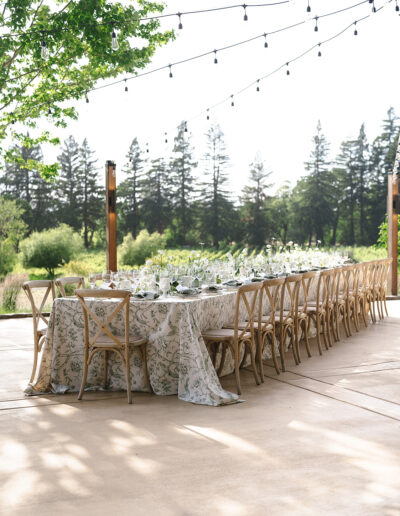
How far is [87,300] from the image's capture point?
4.89 meters

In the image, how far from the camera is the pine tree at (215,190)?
26047mm

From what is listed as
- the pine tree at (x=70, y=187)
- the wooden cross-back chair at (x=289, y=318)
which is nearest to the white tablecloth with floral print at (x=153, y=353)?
the wooden cross-back chair at (x=289, y=318)

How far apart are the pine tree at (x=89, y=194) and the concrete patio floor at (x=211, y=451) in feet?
61.7

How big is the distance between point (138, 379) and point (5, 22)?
6.74m

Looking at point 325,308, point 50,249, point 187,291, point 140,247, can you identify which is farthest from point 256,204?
point 187,291

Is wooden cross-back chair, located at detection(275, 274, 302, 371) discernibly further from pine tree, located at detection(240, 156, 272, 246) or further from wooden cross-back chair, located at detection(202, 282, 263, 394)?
pine tree, located at detection(240, 156, 272, 246)

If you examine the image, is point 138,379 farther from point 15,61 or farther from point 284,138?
point 284,138

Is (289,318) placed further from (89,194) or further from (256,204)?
(256,204)

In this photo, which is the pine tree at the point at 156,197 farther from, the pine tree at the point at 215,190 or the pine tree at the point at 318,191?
the pine tree at the point at 318,191

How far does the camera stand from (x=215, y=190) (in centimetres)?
2683

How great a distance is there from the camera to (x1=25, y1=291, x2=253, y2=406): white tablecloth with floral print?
15.0 ft

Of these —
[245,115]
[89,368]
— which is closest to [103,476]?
[89,368]

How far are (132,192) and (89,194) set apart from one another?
1.98m

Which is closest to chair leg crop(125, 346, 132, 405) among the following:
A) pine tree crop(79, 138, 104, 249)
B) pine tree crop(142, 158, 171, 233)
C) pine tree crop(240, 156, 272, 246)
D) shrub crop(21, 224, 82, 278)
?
shrub crop(21, 224, 82, 278)
